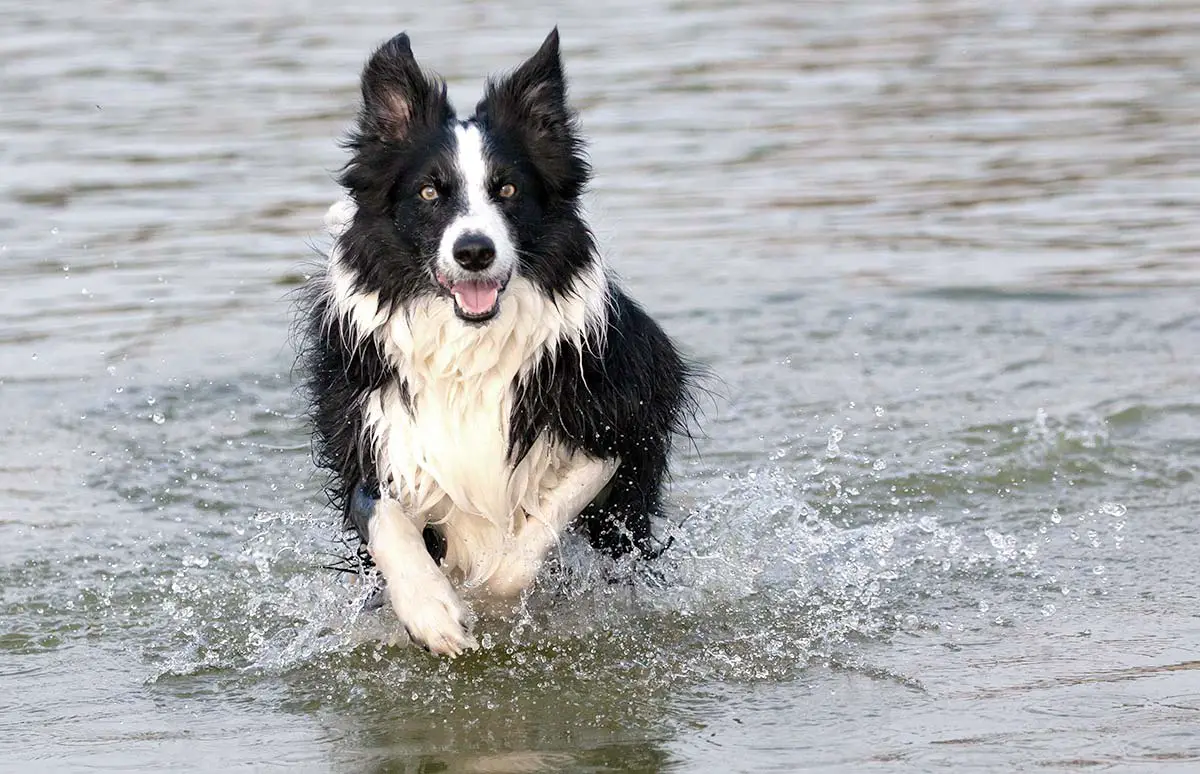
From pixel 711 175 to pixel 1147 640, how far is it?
7.25m

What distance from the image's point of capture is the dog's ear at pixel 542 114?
5375 mm

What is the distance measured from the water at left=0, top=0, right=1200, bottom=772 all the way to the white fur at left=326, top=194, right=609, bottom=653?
0.81 feet

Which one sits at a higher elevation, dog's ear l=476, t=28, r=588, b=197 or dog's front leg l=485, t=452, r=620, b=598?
dog's ear l=476, t=28, r=588, b=197

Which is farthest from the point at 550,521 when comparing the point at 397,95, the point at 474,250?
the point at 397,95

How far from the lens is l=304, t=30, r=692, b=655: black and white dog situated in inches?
204

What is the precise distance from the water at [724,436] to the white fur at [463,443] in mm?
246

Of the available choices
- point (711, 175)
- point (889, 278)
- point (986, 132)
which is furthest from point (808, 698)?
point (986, 132)

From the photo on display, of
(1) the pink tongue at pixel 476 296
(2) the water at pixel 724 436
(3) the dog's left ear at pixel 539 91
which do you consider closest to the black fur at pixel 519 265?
(3) the dog's left ear at pixel 539 91

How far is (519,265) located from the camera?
5.23m

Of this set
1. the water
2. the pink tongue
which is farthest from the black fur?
the water

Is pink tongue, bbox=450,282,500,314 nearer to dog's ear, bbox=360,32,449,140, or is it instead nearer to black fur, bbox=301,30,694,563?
black fur, bbox=301,30,694,563

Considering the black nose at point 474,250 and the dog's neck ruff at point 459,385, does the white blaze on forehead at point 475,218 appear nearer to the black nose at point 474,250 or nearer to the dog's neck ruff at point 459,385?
the black nose at point 474,250

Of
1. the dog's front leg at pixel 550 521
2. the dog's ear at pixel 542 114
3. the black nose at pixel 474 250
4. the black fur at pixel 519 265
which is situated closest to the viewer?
the black nose at pixel 474 250

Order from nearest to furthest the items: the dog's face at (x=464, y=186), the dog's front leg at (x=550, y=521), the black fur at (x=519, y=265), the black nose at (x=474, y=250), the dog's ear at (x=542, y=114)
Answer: the black nose at (x=474, y=250) < the dog's face at (x=464, y=186) < the black fur at (x=519, y=265) < the dog's ear at (x=542, y=114) < the dog's front leg at (x=550, y=521)
